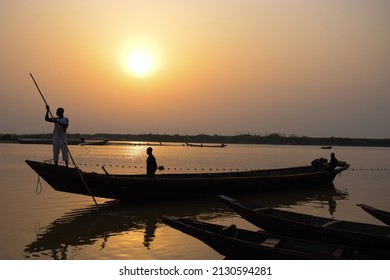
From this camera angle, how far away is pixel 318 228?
612cm

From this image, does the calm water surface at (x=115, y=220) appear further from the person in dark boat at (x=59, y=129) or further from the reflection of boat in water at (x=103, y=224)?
the person in dark boat at (x=59, y=129)

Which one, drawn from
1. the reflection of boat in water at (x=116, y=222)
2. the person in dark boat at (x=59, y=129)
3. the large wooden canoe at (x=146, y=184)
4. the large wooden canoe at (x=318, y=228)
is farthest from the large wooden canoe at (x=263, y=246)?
the person in dark boat at (x=59, y=129)

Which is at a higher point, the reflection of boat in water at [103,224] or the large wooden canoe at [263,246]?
the large wooden canoe at [263,246]

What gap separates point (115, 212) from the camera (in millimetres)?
10430

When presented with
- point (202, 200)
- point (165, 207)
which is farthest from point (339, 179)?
point (165, 207)

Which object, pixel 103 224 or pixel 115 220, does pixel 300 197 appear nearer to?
pixel 115 220

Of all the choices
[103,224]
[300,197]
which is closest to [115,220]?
[103,224]

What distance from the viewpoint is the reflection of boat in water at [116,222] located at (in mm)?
7371

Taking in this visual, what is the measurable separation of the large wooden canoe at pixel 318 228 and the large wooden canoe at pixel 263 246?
17 cm

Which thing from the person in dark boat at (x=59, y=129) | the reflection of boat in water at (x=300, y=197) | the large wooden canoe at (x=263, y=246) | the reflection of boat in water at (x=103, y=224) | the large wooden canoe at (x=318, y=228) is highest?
the person in dark boat at (x=59, y=129)

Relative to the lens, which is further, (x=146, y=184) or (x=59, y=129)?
(x=146, y=184)

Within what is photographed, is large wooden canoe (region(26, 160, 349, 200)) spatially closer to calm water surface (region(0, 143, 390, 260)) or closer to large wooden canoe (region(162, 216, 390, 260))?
calm water surface (region(0, 143, 390, 260))

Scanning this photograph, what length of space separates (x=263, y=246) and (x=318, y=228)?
1215mm
